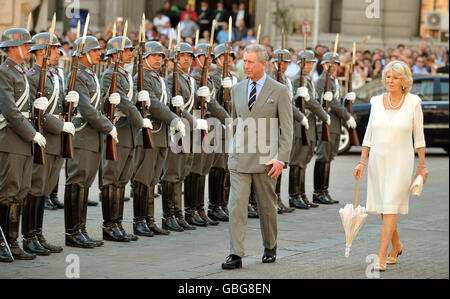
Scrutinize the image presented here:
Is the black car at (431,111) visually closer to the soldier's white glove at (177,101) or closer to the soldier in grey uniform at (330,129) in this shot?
the soldier in grey uniform at (330,129)

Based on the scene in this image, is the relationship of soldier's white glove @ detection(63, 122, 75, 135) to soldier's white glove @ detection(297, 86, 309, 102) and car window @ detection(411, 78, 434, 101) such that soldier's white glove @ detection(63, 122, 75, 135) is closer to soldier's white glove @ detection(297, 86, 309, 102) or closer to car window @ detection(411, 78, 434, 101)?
soldier's white glove @ detection(297, 86, 309, 102)

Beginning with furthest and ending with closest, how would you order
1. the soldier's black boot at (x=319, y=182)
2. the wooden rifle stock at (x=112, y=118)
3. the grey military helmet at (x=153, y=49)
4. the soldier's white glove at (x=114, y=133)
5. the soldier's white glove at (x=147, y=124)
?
the soldier's black boot at (x=319, y=182) → the grey military helmet at (x=153, y=49) → the soldier's white glove at (x=147, y=124) → the wooden rifle stock at (x=112, y=118) → the soldier's white glove at (x=114, y=133)

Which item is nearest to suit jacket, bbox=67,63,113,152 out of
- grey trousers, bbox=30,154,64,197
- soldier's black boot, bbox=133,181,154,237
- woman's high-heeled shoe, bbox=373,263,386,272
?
grey trousers, bbox=30,154,64,197

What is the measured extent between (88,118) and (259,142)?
1.69 metres

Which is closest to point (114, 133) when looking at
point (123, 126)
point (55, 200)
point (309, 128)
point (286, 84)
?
point (123, 126)

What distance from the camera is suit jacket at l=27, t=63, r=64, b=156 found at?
9.52m

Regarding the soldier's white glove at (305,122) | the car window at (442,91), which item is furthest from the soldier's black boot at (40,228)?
the car window at (442,91)

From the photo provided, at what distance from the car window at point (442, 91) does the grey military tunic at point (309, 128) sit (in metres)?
8.33

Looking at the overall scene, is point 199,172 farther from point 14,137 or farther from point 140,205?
point 14,137

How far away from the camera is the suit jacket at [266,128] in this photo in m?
9.23

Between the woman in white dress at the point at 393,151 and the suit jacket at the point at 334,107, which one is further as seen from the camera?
the suit jacket at the point at 334,107

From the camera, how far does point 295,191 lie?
13836 mm
